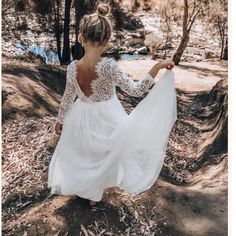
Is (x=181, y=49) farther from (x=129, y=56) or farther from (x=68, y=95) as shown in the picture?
(x=68, y=95)

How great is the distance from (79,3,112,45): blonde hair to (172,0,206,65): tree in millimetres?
1109

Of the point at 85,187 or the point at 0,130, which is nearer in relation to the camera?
the point at 85,187

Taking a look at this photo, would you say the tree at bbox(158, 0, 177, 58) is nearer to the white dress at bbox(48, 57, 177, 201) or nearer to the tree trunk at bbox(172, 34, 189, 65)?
the tree trunk at bbox(172, 34, 189, 65)

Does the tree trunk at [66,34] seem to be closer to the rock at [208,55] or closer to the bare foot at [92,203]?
the rock at [208,55]

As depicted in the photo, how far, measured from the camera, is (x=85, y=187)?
2.32m

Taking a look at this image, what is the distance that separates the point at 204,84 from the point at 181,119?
0.28m

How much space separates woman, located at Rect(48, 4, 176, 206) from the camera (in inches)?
88.0

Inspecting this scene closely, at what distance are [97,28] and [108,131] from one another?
18.8 inches

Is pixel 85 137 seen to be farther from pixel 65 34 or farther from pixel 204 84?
pixel 204 84

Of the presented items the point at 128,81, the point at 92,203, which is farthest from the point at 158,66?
the point at 92,203

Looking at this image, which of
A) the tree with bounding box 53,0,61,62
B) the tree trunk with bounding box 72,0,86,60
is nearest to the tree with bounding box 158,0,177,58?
the tree trunk with bounding box 72,0,86,60

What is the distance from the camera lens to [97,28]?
212 cm

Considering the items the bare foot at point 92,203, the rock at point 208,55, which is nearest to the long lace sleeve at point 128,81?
the bare foot at point 92,203

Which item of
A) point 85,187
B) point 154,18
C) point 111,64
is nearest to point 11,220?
point 85,187
